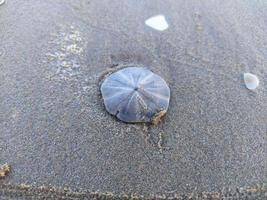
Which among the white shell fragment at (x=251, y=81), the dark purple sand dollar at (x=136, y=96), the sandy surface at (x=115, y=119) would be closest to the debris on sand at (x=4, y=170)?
the sandy surface at (x=115, y=119)

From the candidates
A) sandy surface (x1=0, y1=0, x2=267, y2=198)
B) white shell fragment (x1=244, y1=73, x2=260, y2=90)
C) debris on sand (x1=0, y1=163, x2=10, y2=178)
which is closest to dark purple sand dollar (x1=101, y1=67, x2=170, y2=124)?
sandy surface (x1=0, y1=0, x2=267, y2=198)

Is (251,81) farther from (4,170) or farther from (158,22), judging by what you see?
(4,170)

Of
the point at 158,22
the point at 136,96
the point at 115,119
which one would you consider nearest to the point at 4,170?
the point at 115,119

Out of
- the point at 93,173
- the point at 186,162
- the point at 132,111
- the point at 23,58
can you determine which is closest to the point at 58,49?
the point at 23,58

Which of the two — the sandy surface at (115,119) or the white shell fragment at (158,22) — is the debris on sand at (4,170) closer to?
the sandy surface at (115,119)

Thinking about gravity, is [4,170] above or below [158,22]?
below
